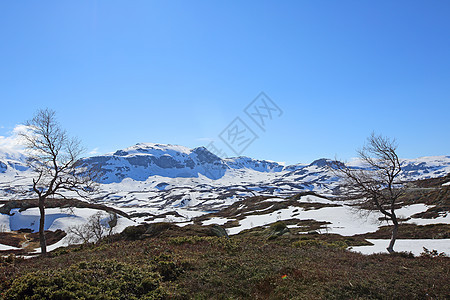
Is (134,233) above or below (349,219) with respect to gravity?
above

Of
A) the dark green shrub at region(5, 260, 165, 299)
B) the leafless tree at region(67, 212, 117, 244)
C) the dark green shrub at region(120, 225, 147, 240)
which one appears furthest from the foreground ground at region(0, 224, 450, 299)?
the leafless tree at region(67, 212, 117, 244)

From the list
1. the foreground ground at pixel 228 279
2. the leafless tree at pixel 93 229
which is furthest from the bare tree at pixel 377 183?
the leafless tree at pixel 93 229

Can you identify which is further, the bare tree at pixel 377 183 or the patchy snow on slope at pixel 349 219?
the patchy snow on slope at pixel 349 219

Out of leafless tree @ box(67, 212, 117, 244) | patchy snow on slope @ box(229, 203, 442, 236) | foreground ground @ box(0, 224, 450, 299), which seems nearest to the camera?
foreground ground @ box(0, 224, 450, 299)

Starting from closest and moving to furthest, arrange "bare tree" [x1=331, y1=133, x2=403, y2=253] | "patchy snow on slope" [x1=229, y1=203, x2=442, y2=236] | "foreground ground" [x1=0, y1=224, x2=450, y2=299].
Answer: "foreground ground" [x1=0, y1=224, x2=450, y2=299] → "bare tree" [x1=331, y1=133, x2=403, y2=253] → "patchy snow on slope" [x1=229, y1=203, x2=442, y2=236]

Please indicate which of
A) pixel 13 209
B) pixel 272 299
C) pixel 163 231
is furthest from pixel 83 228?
pixel 272 299

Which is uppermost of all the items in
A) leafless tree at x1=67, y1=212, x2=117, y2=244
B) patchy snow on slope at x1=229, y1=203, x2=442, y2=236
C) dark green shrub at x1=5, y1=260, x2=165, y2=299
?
dark green shrub at x1=5, y1=260, x2=165, y2=299

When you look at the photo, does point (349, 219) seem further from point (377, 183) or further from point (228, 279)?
point (228, 279)

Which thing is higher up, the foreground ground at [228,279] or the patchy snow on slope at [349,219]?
the foreground ground at [228,279]

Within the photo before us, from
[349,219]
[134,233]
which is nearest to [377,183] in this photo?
[134,233]

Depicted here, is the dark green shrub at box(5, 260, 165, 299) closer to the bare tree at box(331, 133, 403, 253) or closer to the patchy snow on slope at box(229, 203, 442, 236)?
the bare tree at box(331, 133, 403, 253)

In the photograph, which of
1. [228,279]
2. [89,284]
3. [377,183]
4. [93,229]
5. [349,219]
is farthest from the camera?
[349,219]

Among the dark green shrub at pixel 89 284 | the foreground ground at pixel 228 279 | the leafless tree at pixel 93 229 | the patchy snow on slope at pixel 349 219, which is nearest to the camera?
the dark green shrub at pixel 89 284

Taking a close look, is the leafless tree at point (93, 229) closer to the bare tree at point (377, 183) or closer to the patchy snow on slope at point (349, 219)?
the patchy snow on slope at point (349, 219)
